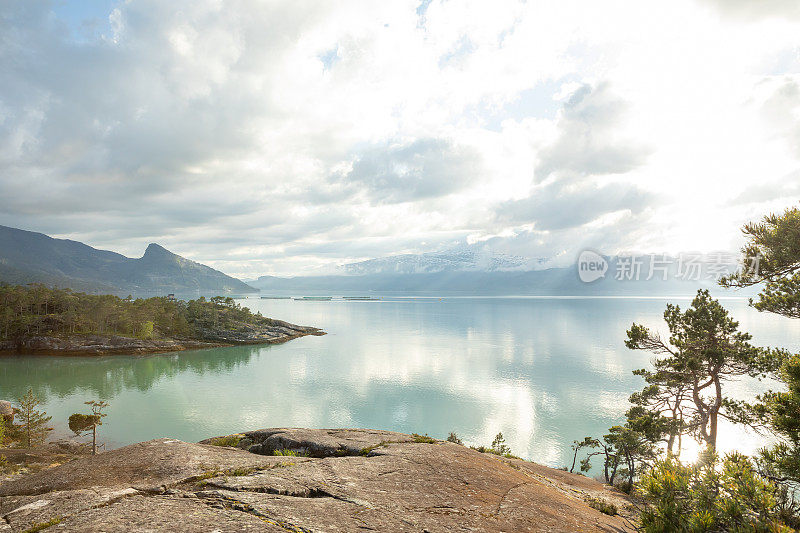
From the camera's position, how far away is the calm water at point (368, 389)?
5900 centimetres

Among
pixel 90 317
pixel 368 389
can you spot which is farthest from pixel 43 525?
pixel 90 317

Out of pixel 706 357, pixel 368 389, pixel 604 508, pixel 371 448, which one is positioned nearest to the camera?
pixel 604 508

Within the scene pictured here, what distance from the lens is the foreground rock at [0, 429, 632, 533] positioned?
8672 millimetres

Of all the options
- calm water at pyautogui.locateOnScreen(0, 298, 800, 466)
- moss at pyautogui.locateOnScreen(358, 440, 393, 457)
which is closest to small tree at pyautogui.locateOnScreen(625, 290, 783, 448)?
calm water at pyautogui.locateOnScreen(0, 298, 800, 466)

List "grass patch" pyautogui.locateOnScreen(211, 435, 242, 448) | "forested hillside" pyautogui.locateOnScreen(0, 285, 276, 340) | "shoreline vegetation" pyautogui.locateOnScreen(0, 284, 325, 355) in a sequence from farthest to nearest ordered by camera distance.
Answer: "forested hillside" pyautogui.locateOnScreen(0, 285, 276, 340), "shoreline vegetation" pyautogui.locateOnScreen(0, 284, 325, 355), "grass patch" pyautogui.locateOnScreen(211, 435, 242, 448)

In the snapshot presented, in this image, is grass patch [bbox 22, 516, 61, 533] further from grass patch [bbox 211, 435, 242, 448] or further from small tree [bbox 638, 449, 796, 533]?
small tree [bbox 638, 449, 796, 533]

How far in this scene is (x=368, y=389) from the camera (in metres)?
82.6

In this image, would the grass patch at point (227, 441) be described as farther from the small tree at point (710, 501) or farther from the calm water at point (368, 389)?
the calm water at point (368, 389)

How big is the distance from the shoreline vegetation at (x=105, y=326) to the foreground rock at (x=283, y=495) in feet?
423

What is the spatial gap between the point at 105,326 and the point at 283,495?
15472 centimetres

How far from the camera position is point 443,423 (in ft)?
203

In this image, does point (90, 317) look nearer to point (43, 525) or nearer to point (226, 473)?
point (226, 473)

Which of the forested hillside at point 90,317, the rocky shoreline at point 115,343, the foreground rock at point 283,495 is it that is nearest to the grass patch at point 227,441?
the foreground rock at point 283,495

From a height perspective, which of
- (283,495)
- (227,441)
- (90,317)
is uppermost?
(283,495)
